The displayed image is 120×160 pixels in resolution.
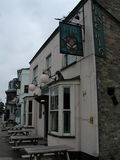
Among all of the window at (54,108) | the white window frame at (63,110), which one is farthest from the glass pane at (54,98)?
the white window frame at (63,110)

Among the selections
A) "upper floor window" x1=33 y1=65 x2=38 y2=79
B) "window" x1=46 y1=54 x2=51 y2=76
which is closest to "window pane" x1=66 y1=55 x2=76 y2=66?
"window" x1=46 y1=54 x2=51 y2=76

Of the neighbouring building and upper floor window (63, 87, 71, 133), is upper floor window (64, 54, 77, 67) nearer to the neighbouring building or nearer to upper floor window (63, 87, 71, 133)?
the neighbouring building

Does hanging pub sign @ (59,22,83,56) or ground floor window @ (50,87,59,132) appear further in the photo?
ground floor window @ (50,87,59,132)

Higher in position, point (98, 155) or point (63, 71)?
point (63, 71)

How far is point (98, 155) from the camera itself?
24.8 feet

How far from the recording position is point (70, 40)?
8844 mm

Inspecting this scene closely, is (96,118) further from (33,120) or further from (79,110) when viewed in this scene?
(33,120)

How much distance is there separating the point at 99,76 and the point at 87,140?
244cm

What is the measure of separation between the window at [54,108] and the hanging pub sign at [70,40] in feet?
6.21

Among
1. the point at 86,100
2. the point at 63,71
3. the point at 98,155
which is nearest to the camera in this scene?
the point at 98,155

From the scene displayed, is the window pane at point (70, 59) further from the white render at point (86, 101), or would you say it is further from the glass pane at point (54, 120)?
the glass pane at point (54, 120)

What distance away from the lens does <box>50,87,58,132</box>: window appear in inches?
382

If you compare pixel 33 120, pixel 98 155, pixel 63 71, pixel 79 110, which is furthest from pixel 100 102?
pixel 33 120

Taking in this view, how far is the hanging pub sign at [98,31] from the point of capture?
27.8ft
